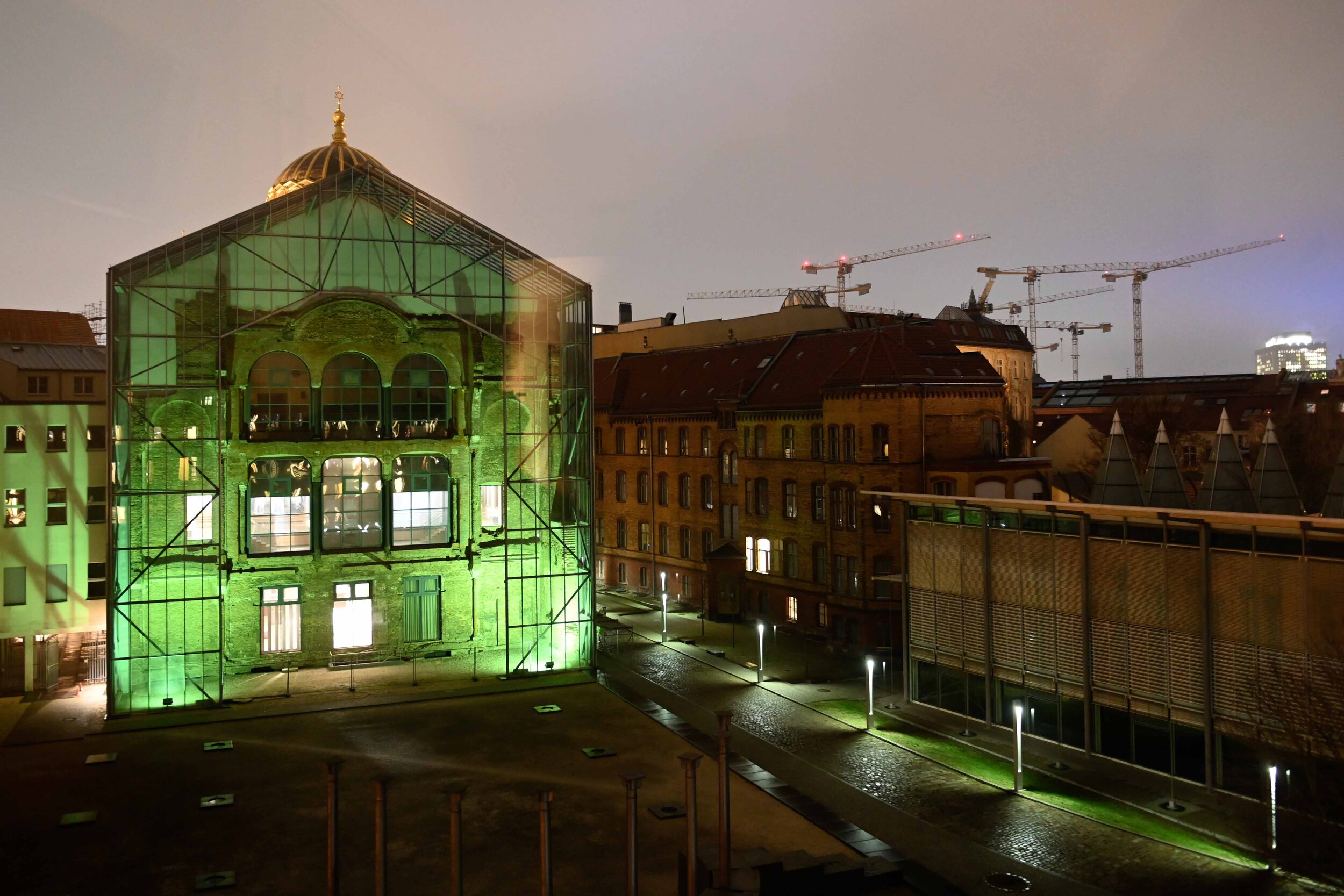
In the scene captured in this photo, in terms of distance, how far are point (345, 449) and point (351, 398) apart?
6.29ft

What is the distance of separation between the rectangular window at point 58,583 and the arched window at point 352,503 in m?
9.09

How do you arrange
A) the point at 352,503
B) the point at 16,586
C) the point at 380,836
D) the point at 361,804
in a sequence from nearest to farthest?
1. the point at 380,836
2. the point at 361,804
3. the point at 16,586
4. the point at 352,503

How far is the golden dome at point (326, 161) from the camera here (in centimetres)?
4753

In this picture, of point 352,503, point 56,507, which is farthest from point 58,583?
A: point 352,503

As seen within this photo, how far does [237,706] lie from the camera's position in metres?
33.7

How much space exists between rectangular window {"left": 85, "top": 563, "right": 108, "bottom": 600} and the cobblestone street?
22576 millimetres

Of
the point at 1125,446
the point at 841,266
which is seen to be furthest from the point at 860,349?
the point at 841,266

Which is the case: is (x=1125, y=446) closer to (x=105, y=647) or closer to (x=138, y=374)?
(x=138, y=374)

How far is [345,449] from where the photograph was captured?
38156 mm

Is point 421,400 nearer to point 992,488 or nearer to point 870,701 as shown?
point 870,701

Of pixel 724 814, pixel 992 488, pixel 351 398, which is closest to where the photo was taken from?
pixel 724 814

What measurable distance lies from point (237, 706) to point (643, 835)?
17433mm

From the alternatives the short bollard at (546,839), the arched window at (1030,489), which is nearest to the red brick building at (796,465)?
the arched window at (1030,489)

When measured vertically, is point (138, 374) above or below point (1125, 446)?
above
